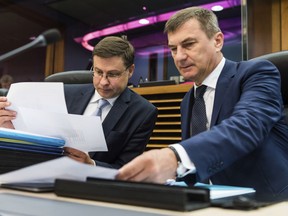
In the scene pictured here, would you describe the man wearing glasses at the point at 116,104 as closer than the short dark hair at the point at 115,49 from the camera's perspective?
Yes

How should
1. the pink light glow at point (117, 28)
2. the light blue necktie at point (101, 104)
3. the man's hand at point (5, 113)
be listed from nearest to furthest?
the man's hand at point (5, 113) < the light blue necktie at point (101, 104) < the pink light glow at point (117, 28)

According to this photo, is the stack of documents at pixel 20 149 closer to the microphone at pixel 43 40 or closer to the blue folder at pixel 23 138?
the blue folder at pixel 23 138

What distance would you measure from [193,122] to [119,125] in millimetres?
434

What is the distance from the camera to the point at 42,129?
106 centimetres

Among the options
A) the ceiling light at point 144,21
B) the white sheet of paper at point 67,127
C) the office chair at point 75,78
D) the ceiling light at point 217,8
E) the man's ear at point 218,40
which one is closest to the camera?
the white sheet of paper at point 67,127

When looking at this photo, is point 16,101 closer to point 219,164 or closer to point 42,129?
point 42,129

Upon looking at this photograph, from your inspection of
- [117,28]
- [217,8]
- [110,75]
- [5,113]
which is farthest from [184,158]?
[117,28]

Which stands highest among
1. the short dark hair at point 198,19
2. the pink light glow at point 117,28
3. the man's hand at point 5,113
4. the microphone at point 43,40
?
the pink light glow at point 117,28

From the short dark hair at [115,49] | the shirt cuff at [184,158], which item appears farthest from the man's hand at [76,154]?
the short dark hair at [115,49]

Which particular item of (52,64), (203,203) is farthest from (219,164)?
(52,64)

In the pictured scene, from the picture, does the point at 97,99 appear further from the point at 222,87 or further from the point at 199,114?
the point at 222,87

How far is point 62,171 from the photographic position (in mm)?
580

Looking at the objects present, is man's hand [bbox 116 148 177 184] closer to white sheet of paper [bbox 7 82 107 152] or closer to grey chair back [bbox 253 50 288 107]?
white sheet of paper [bbox 7 82 107 152]

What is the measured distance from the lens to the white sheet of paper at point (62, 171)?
556 mm
